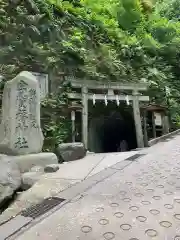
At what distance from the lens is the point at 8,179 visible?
13.6 feet

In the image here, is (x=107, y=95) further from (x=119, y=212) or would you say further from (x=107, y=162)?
(x=119, y=212)

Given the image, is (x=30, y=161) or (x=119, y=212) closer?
(x=119, y=212)

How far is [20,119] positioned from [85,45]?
22.3ft

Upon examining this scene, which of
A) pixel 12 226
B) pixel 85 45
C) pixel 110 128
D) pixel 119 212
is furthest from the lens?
pixel 110 128

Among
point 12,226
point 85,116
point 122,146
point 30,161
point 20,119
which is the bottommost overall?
point 122,146

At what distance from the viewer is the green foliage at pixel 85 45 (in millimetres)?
9516

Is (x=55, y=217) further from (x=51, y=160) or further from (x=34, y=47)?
(x=34, y=47)

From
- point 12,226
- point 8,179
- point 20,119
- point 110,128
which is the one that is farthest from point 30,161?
point 110,128

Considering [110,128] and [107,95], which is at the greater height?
[107,95]

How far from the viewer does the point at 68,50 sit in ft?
33.6

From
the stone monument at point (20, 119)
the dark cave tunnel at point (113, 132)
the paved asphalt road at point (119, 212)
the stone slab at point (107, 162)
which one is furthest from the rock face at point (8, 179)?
the dark cave tunnel at point (113, 132)

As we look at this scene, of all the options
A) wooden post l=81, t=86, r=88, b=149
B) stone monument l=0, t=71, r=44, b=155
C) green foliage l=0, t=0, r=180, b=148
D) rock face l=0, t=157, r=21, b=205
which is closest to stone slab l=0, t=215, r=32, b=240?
rock face l=0, t=157, r=21, b=205

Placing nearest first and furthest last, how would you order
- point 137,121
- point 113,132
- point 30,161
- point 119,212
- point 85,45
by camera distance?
point 119,212 → point 30,161 → point 137,121 → point 85,45 → point 113,132

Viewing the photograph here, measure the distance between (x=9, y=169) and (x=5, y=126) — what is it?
1.92 metres
